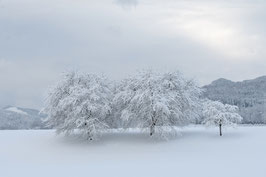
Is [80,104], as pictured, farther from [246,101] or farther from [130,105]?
[246,101]

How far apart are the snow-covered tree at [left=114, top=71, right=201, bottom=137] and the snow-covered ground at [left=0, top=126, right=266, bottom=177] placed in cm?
A: 229

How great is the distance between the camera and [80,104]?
42.8 meters

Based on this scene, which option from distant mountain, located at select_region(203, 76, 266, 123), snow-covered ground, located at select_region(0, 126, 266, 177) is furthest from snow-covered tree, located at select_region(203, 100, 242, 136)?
distant mountain, located at select_region(203, 76, 266, 123)

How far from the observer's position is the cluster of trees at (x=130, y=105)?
139ft

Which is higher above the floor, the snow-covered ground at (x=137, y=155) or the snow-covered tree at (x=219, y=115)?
the snow-covered tree at (x=219, y=115)

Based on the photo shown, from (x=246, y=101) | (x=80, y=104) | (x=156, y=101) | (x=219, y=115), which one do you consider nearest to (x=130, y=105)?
(x=156, y=101)

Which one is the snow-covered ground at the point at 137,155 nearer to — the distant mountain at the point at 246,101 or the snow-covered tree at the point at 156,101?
the snow-covered tree at the point at 156,101

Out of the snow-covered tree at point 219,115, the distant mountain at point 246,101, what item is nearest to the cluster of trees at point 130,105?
the snow-covered tree at point 219,115

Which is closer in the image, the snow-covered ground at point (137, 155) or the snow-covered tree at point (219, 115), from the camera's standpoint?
the snow-covered ground at point (137, 155)

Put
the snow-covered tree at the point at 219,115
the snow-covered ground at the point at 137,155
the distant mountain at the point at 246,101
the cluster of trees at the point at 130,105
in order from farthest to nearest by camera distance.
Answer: the distant mountain at the point at 246,101
the snow-covered tree at the point at 219,115
the cluster of trees at the point at 130,105
the snow-covered ground at the point at 137,155

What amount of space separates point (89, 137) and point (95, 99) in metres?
5.26

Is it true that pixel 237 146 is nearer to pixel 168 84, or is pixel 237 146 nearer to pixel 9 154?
pixel 168 84

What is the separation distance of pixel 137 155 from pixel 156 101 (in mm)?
7751

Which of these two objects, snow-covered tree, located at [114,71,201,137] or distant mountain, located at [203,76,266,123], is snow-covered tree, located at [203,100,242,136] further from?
distant mountain, located at [203,76,266,123]
